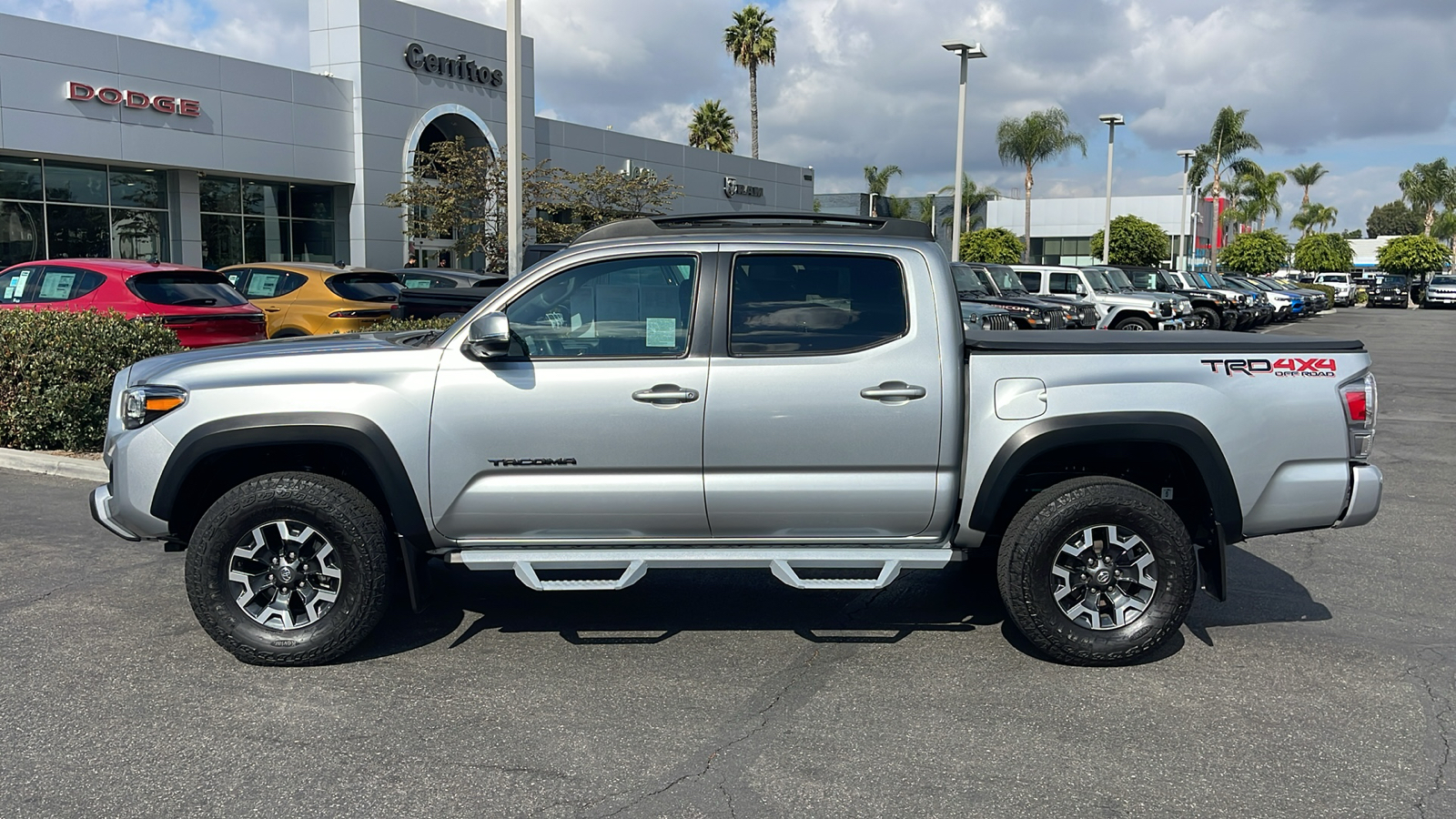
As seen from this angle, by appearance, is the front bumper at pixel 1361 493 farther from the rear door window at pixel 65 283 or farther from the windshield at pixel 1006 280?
the windshield at pixel 1006 280

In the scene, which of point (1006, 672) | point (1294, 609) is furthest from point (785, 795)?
point (1294, 609)

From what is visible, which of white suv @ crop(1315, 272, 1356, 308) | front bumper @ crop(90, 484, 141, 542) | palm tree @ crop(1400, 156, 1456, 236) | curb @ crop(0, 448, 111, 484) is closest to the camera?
front bumper @ crop(90, 484, 141, 542)

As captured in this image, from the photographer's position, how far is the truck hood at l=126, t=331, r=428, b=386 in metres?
5.02

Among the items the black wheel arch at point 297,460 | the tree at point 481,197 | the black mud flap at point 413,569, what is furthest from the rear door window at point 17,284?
the tree at point 481,197

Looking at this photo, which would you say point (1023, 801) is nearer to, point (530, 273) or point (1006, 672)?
point (1006, 672)

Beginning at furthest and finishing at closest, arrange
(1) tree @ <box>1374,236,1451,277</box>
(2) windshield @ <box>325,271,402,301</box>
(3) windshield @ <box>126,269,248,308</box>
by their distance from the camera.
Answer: (1) tree @ <box>1374,236,1451,277</box> < (2) windshield @ <box>325,271,402,301</box> < (3) windshield @ <box>126,269,248,308</box>

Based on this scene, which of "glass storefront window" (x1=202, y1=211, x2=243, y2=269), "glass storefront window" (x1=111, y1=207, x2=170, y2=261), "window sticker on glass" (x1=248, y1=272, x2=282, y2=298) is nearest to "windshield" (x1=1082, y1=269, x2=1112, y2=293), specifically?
"window sticker on glass" (x1=248, y1=272, x2=282, y2=298)

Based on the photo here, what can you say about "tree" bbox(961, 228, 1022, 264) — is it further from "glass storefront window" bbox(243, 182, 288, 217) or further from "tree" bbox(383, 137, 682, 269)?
"glass storefront window" bbox(243, 182, 288, 217)

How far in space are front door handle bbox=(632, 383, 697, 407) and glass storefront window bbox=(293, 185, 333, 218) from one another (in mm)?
26752

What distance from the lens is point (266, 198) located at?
92.9ft

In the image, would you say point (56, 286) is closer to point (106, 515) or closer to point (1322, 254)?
point (106, 515)

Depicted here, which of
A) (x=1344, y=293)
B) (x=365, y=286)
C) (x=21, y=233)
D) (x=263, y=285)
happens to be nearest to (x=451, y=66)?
(x=21, y=233)

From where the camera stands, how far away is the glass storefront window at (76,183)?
2377 cm

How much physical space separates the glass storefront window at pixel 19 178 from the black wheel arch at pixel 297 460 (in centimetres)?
2184
